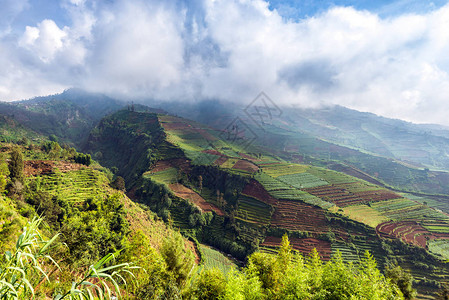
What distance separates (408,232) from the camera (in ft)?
196

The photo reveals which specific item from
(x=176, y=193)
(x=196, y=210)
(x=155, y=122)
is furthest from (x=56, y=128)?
(x=196, y=210)

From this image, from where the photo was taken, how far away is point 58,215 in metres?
33.8

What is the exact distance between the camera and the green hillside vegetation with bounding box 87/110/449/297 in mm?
55200

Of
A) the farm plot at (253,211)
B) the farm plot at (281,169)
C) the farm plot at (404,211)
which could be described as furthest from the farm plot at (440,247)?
the farm plot at (281,169)

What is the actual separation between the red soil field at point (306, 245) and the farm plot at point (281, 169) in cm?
3613

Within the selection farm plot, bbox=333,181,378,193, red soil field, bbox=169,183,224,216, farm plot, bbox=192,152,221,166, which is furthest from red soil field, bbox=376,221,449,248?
farm plot, bbox=192,152,221,166

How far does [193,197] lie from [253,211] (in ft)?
81.7

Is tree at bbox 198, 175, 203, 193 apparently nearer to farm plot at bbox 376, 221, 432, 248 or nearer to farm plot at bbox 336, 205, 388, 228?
farm plot at bbox 336, 205, 388, 228

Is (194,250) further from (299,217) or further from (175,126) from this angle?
(175,126)

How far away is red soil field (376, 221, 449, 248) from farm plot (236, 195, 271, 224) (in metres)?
34.2

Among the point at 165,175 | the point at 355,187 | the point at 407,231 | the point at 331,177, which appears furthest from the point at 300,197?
the point at 165,175

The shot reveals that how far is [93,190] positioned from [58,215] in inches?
456

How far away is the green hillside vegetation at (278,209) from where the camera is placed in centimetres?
5520

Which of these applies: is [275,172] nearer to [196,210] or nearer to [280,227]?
[280,227]
